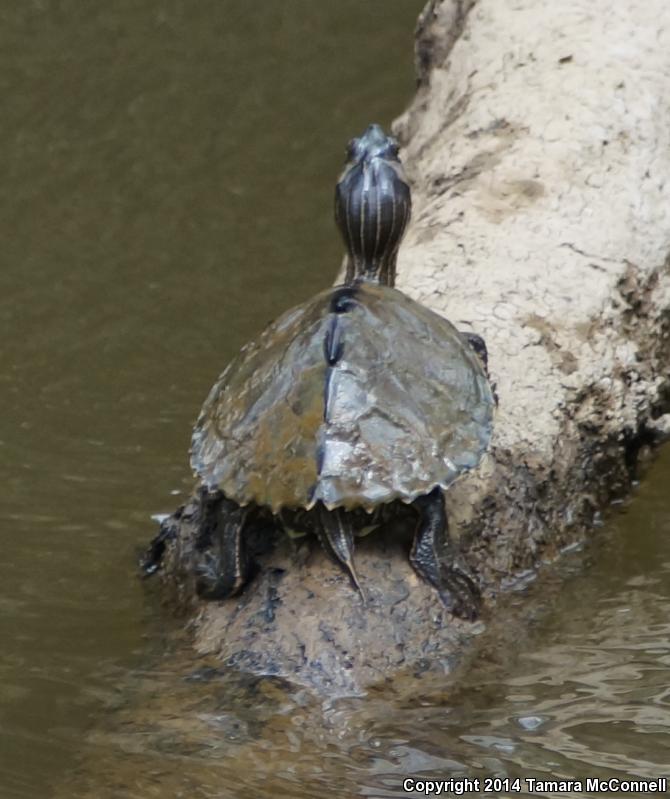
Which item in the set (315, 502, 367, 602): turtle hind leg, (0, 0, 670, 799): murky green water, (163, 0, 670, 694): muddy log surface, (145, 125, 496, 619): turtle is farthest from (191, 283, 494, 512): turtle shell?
(0, 0, 670, 799): murky green water

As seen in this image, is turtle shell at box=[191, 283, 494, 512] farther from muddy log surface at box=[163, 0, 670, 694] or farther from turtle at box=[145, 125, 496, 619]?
muddy log surface at box=[163, 0, 670, 694]

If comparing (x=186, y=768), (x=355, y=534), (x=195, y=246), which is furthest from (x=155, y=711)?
(x=195, y=246)

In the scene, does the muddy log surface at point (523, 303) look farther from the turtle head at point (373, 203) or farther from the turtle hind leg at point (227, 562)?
the turtle head at point (373, 203)

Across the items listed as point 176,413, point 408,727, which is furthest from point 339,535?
point 176,413

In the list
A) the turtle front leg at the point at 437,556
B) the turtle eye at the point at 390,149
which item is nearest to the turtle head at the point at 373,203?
the turtle eye at the point at 390,149

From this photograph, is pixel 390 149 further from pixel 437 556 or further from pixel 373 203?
pixel 437 556

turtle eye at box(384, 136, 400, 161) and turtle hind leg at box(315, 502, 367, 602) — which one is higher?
turtle eye at box(384, 136, 400, 161)

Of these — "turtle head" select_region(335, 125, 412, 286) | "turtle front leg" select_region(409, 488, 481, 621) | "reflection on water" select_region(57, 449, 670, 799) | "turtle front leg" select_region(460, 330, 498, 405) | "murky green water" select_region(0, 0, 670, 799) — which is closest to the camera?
"reflection on water" select_region(57, 449, 670, 799)

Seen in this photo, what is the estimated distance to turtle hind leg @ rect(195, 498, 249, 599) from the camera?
344 cm

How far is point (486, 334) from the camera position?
13.4 ft

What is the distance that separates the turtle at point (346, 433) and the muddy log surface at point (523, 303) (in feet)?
0.28

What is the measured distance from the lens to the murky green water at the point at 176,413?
3.18 meters

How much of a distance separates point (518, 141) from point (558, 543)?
55.7 inches

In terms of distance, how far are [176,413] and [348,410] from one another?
1.99m
